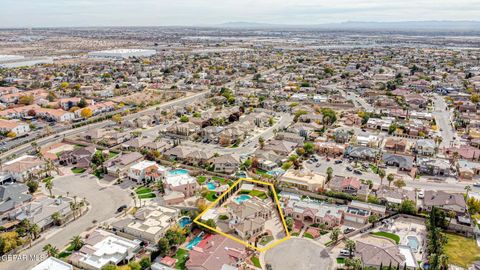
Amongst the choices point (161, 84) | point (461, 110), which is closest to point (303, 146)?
point (461, 110)

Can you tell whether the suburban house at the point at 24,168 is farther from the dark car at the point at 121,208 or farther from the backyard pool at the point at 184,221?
the backyard pool at the point at 184,221

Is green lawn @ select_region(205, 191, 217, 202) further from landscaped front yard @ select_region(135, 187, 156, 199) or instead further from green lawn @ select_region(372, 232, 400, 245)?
green lawn @ select_region(372, 232, 400, 245)

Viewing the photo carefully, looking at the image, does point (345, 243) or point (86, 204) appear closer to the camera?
point (345, 243)

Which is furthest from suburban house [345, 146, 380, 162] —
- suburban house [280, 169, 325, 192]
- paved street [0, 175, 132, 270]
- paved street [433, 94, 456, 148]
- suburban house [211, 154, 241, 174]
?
paved street [0, 175, 132, 270]

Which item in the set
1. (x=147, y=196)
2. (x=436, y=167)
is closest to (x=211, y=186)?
(x=147, y=196)

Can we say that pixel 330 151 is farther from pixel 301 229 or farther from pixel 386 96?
pixel 386 96
